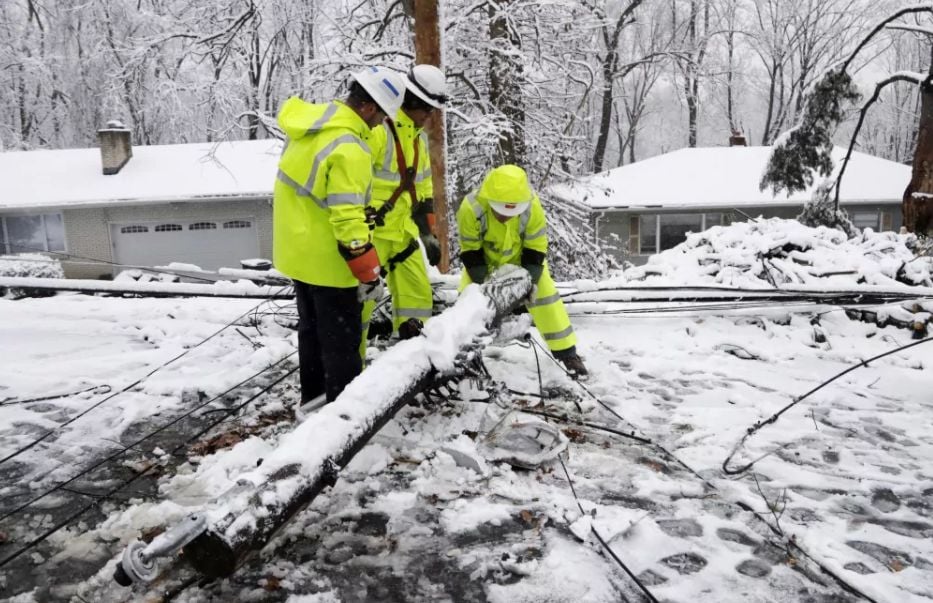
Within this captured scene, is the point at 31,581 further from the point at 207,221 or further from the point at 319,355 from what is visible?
the point at 207,221

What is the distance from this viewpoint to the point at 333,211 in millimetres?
3088

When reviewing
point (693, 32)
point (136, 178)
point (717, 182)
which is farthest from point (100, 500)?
point (693, 32)

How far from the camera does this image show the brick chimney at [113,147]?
1839 cm

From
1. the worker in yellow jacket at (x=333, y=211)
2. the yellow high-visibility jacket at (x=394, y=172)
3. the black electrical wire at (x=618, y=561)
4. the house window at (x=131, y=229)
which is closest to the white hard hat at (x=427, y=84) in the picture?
the yellow high-visibility jacket at (x=394, y=172)

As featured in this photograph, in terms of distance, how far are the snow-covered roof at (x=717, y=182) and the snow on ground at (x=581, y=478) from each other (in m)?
12.3

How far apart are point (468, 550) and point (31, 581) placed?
155 cm

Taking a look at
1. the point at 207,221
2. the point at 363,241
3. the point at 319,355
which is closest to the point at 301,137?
the point at 363,241

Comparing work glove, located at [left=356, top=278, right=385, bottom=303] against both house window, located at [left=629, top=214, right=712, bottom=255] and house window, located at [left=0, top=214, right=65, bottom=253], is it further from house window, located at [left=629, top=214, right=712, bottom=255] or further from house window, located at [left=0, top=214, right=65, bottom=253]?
house window, located at [left=0, top=214, right=65, bottom=253]

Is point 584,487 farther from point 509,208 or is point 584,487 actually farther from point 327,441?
point 509,208

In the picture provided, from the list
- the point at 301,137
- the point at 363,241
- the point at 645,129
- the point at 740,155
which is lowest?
the point at 363,241

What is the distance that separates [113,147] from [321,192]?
60.6ft

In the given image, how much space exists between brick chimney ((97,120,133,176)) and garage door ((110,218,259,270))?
Answer: 1945 mm

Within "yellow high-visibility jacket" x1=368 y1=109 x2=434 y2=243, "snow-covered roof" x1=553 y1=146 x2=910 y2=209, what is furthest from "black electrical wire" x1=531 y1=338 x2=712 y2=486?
"snow-covered roof" x1=553 y1=146 x2=910 y2=209

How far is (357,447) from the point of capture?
8.68 ft
